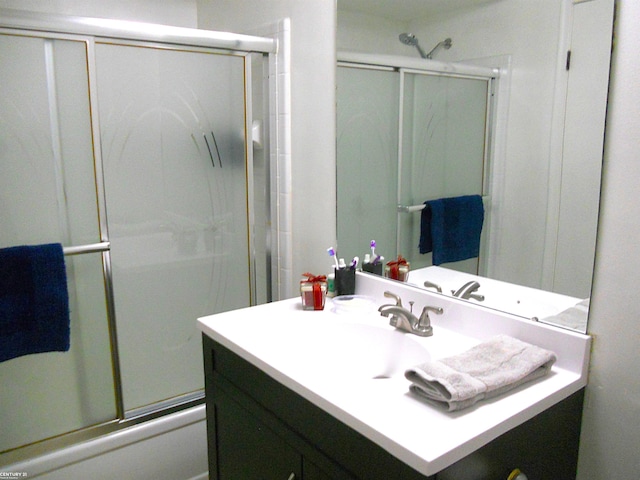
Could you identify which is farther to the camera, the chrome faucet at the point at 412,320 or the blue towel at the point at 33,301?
the blue towel at the point at 33,301

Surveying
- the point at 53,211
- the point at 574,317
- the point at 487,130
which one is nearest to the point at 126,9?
the point at 53,211

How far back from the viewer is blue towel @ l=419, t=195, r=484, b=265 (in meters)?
1.43

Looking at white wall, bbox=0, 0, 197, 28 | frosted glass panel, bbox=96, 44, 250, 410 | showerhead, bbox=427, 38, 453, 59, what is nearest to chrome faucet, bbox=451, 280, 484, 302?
showerhead, bbox=427, 38, 453, 59

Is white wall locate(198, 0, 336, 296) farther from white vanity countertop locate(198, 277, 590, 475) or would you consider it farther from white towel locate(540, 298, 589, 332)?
white towel locate(540, 298, 589, 332)

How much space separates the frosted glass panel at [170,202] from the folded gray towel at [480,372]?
4.00ft

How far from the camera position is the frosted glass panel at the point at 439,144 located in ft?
4.58

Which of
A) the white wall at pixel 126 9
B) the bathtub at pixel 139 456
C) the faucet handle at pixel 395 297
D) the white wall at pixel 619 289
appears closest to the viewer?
the white wall at pixel 619 289

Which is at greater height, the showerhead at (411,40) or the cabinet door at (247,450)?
the showerhead at (411,40)

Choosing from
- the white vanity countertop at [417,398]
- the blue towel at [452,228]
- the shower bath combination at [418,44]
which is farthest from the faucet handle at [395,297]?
the shower bath combination at [418,44]

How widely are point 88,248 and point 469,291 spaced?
129 centimetres

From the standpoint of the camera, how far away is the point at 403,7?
1521 millimetres

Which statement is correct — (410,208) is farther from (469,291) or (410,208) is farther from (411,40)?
(411,40)

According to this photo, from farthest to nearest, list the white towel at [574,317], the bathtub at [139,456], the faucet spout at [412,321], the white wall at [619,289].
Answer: the bathtub at [139,456] < the faucet spout at [412,321] < the white towel at [574,317] < the white wall at [619,289]

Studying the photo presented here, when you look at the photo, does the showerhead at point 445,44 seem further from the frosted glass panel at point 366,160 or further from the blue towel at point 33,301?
the blue towel at point 33,301
